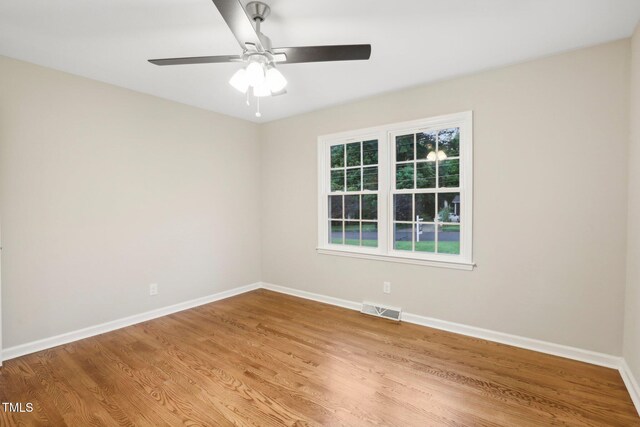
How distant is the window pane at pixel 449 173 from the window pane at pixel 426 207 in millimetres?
184

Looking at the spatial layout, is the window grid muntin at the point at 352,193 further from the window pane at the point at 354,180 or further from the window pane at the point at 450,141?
the window pane at the point at 450,141

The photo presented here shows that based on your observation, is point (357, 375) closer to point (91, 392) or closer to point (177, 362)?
→ point (177, 362)

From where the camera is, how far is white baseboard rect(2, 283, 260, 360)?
2609 mm

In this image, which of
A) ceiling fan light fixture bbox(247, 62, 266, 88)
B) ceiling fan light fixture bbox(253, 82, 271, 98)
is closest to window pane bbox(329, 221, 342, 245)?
ceiling fan light fixture bbox(253, 82, 271, 98)

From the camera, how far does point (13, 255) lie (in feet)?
8.50

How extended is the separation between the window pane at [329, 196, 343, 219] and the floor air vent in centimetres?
117

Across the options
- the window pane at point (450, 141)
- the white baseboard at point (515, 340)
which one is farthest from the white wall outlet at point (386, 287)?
the window pane at point (450, 141)

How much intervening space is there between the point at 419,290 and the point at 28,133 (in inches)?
156

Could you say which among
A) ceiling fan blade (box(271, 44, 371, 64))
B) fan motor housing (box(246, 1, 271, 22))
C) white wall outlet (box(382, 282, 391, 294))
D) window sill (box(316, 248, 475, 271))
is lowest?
white wall outlet (box(382, 282, 391, 294))

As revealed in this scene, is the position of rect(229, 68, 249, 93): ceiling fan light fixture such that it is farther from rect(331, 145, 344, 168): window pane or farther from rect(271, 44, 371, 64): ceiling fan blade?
rect(331, 145, 344, 168): window pane

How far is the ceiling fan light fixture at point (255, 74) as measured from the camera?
1827 mm

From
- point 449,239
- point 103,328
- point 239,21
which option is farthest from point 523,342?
point 103,328

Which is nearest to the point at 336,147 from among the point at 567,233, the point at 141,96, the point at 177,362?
the point at 141,96

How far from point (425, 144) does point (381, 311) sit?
193 cm
